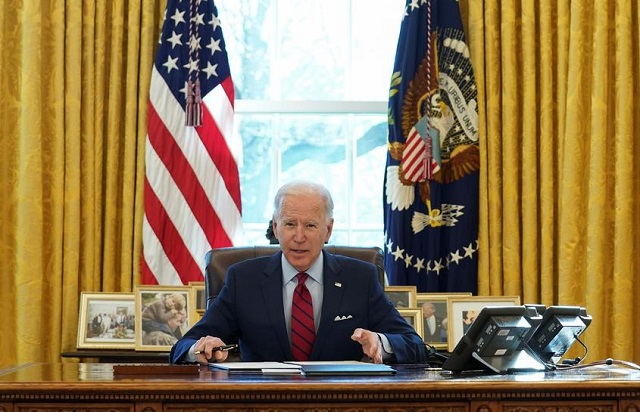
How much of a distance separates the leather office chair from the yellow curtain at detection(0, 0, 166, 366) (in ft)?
4.44

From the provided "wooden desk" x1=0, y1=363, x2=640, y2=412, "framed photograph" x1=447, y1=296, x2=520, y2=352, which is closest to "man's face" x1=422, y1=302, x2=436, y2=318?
"framed photograph" x1=447, y1=296, x2=520, y2=352

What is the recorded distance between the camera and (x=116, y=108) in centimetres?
554

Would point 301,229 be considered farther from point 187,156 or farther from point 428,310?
point 187,156

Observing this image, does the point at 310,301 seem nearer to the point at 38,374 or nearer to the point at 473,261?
the point at 38,374

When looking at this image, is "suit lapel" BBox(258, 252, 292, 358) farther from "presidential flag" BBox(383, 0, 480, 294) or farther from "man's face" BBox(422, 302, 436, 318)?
"presidential flag" BBox(383, 0, 480, 294)

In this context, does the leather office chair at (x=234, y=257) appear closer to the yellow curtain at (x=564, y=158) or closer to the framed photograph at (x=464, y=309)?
the framed photograph at (x=464, y=309)

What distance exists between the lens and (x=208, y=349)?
353cm

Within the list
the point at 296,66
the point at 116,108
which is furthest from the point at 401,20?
the point at 116,108

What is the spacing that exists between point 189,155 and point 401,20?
1385 millimetres

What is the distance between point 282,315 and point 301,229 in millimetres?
338

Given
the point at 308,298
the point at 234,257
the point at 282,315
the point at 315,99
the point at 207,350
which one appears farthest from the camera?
the point at 315,99

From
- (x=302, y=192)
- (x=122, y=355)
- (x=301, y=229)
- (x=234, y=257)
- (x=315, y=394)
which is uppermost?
(x=302, y=192)

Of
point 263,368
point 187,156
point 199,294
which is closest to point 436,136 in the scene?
point 187,156

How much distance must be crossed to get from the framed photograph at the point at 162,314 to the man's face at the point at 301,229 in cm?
138
